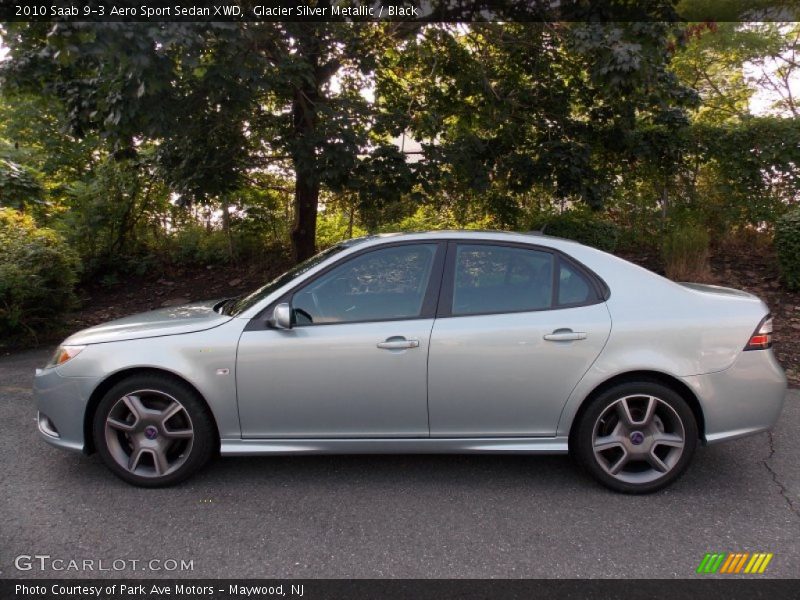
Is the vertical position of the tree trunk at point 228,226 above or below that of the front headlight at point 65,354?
above

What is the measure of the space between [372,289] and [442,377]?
0.67 metres

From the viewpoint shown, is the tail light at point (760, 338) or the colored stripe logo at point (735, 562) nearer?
the colored stripe logo at point (735, 562)

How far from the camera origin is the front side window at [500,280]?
11.3 feet

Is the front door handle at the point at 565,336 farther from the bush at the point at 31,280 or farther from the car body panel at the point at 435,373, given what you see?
the bush at the point at 31,280

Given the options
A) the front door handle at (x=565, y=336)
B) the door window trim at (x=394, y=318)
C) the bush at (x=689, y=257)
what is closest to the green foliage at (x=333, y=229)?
the bush at (x=689, y=257)

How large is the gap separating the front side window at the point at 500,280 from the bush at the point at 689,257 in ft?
16.8

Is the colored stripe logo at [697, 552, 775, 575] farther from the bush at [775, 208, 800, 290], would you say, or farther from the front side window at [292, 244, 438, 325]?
the bush at [775, 208, 800, 290]

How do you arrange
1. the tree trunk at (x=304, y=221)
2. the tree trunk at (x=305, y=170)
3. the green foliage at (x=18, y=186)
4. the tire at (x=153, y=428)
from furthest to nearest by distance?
the tree trunk at (x=304, y=221), the green foliage at (x=18, y=186), the tree trunk at (x=305, y=170), the tire at (x=153, y=428)

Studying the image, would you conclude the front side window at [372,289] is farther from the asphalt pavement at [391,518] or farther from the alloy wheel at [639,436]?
the alloy wheel at [639,436]

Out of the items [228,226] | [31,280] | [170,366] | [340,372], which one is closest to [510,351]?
[340,372]

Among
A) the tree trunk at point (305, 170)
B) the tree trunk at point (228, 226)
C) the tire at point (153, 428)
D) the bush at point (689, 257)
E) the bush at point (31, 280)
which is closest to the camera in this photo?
the tire at point (153, 428)

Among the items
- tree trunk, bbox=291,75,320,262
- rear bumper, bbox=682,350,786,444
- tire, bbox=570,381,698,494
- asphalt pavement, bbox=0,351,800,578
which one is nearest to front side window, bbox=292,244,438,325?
asphalt pavement, bbox=0,351,800,578

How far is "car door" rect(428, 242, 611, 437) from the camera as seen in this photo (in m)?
3.30
